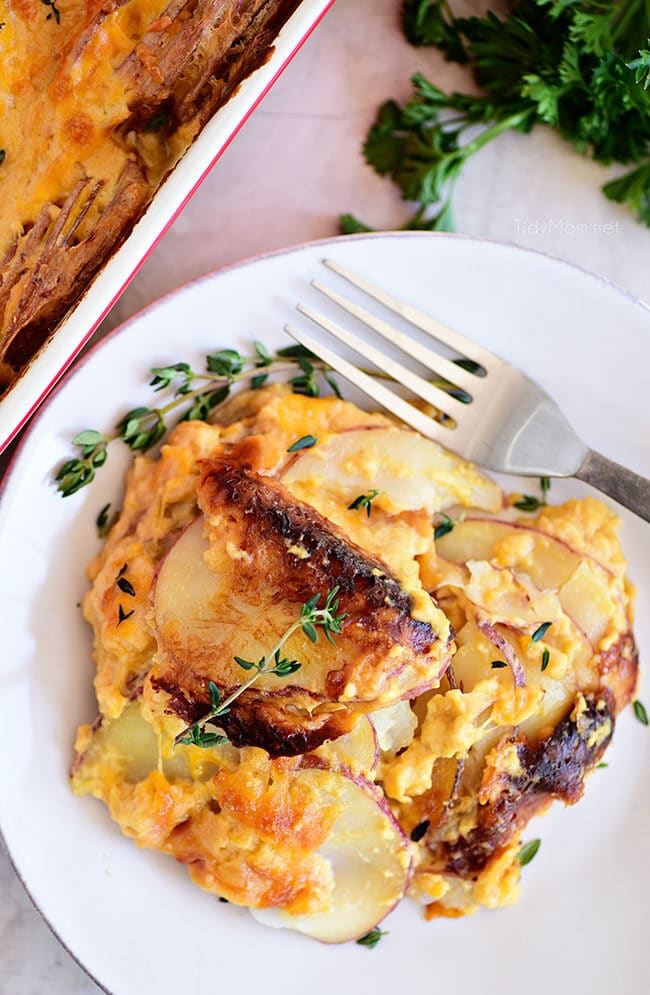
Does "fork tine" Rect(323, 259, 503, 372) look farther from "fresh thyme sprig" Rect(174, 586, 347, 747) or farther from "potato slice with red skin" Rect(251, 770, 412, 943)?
"potato slice with red skin" Rect(251, 770, 412, 943)

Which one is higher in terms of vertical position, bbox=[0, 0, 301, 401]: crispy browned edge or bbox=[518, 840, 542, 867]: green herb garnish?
bbox=[0, 0, 301, 401]: crispy browned edge

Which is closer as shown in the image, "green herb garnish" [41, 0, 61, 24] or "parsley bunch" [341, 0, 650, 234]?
"green herb garnish" [41, 0, 61, 24]

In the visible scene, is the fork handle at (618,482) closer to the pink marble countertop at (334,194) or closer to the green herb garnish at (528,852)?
the pink marble countertop at (334,194)

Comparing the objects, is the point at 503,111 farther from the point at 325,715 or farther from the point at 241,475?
the point at 325,715

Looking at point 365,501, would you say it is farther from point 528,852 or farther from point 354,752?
point 528,852

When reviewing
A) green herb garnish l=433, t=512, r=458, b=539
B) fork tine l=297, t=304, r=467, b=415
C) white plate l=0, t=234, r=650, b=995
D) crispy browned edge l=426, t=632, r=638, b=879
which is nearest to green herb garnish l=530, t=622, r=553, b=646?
crispy browned edge l=426, t=632, r=638, b=879

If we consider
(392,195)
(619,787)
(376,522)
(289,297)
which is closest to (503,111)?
(392,195)
